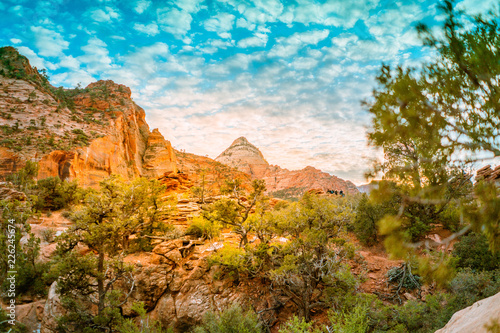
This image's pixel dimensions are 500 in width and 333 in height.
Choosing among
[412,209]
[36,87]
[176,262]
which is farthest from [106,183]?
[36,87]

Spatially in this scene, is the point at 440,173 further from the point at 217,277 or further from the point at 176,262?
the point at 176,262

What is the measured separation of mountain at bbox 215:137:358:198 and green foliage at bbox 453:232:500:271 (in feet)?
248

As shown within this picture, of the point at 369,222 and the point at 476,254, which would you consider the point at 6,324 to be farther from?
the point at 369,222

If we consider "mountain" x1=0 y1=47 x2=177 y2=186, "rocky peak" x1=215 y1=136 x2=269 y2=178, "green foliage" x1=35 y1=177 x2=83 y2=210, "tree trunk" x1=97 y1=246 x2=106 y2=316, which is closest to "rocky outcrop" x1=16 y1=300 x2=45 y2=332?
"tree trunk" x1=97 y1=246 x2=106 y2=316

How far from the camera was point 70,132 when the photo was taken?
1184 inches

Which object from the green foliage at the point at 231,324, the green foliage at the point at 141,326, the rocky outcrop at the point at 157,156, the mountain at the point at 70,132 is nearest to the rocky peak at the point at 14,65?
the mountain at the point at 70,132

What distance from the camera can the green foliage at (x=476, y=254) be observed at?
9.10 m

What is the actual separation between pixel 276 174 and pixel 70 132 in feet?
366

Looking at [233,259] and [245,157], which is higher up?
[245,157]

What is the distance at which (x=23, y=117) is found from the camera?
27594 millimetres

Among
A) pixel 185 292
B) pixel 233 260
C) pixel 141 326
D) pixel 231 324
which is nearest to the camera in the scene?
pixel 231 324

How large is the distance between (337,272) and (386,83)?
26.2ft

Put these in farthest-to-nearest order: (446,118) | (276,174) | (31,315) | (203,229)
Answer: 1. (276,174)
2. (203,229)
3. (31,315)
4. (446,118)

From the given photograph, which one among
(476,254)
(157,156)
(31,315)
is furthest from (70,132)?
(476,254)
